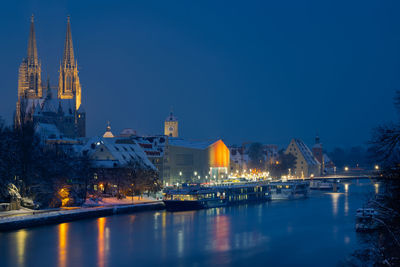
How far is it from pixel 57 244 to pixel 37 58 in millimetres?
99992

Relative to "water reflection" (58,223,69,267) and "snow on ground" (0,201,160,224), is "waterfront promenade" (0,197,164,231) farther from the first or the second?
"water reflection" (58,223,69,267)

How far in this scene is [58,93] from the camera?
127m

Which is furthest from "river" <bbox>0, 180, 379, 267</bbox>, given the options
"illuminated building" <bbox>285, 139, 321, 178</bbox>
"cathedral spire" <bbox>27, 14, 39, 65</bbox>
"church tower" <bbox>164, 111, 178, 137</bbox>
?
"cathedral spire" <bbox>27, 14, 39, 65</bbox>

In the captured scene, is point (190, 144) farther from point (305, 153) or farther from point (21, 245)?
point (21, 245)

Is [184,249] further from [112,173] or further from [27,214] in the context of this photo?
[112,173]

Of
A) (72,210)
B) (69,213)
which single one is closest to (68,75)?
(72,210)

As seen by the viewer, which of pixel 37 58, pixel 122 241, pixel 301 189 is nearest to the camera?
pixel 122 241

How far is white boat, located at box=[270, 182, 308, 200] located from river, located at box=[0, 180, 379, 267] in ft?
84.4

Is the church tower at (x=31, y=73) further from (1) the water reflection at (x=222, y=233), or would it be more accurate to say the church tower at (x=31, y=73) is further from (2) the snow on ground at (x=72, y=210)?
(1) the water reflection at (x=222, y=233)

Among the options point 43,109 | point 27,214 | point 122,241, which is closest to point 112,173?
point 27,214

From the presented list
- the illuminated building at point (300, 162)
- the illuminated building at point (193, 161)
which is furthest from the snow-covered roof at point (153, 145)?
the illuminated building at point (300, 162)

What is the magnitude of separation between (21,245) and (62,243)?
2.37 metres

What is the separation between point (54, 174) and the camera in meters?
46.4

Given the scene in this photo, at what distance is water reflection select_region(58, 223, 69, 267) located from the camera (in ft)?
91.8
